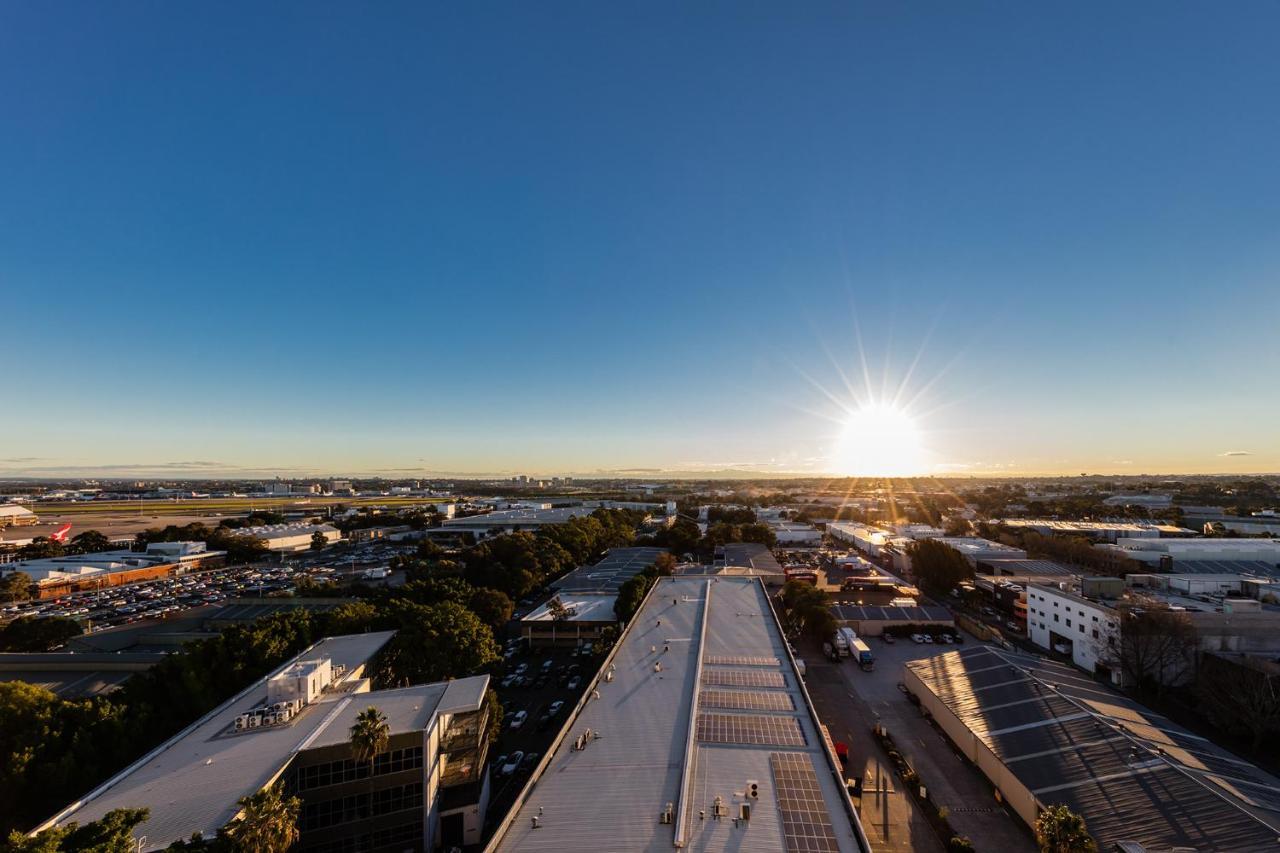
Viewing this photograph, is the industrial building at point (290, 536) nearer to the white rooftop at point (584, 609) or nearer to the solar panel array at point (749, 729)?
the white rooftop at point (584, 609)

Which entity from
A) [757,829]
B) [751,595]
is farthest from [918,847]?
[751,595]

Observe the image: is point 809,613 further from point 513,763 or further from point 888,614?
point 513,763

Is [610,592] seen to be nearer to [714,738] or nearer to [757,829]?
[714,738]

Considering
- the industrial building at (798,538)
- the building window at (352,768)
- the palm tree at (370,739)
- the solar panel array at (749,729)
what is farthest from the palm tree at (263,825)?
the industrial building at (798,538)

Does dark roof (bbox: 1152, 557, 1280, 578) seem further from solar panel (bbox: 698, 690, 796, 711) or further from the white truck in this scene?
solar panel (bbox: 698, 690, 796, 711)

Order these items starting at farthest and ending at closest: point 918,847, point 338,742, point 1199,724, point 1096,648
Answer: point 1096,648
point 1199,724
point 918,847
point 338,742
